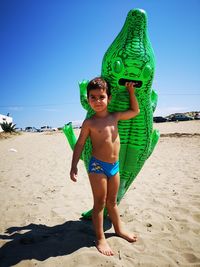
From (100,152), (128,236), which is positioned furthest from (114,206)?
(100,152)

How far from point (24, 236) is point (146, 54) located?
2467mm

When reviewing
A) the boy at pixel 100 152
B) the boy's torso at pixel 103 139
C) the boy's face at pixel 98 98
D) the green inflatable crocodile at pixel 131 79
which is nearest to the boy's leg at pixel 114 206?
the boy at pixel 100 152

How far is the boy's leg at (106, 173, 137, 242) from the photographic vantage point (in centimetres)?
218

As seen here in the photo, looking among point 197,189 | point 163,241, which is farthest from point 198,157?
point 163,241

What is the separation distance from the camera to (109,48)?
2.45 metres

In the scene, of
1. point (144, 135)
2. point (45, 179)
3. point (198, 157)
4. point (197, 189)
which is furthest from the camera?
point (198, 157)

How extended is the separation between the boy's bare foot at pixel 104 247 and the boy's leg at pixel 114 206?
0.25 m

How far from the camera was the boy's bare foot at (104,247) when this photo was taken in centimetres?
206

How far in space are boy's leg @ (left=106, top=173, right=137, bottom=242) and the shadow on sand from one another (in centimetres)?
30

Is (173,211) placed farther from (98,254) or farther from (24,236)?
(24,236)

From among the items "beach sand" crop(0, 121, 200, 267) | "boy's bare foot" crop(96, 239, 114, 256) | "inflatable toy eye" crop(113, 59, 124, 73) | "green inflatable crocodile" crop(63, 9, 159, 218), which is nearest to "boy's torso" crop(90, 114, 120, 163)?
"green inflatable crocodile" crop(63, 9, 159, 218)

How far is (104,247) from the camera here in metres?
2.12

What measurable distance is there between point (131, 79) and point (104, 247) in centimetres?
168

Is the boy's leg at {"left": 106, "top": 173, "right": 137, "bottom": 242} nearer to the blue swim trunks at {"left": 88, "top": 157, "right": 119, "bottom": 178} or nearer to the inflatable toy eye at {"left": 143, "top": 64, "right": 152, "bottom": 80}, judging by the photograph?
the blue swim trunks at {"left": 88, "top": 157, "right": 119, "bottom": 178}
